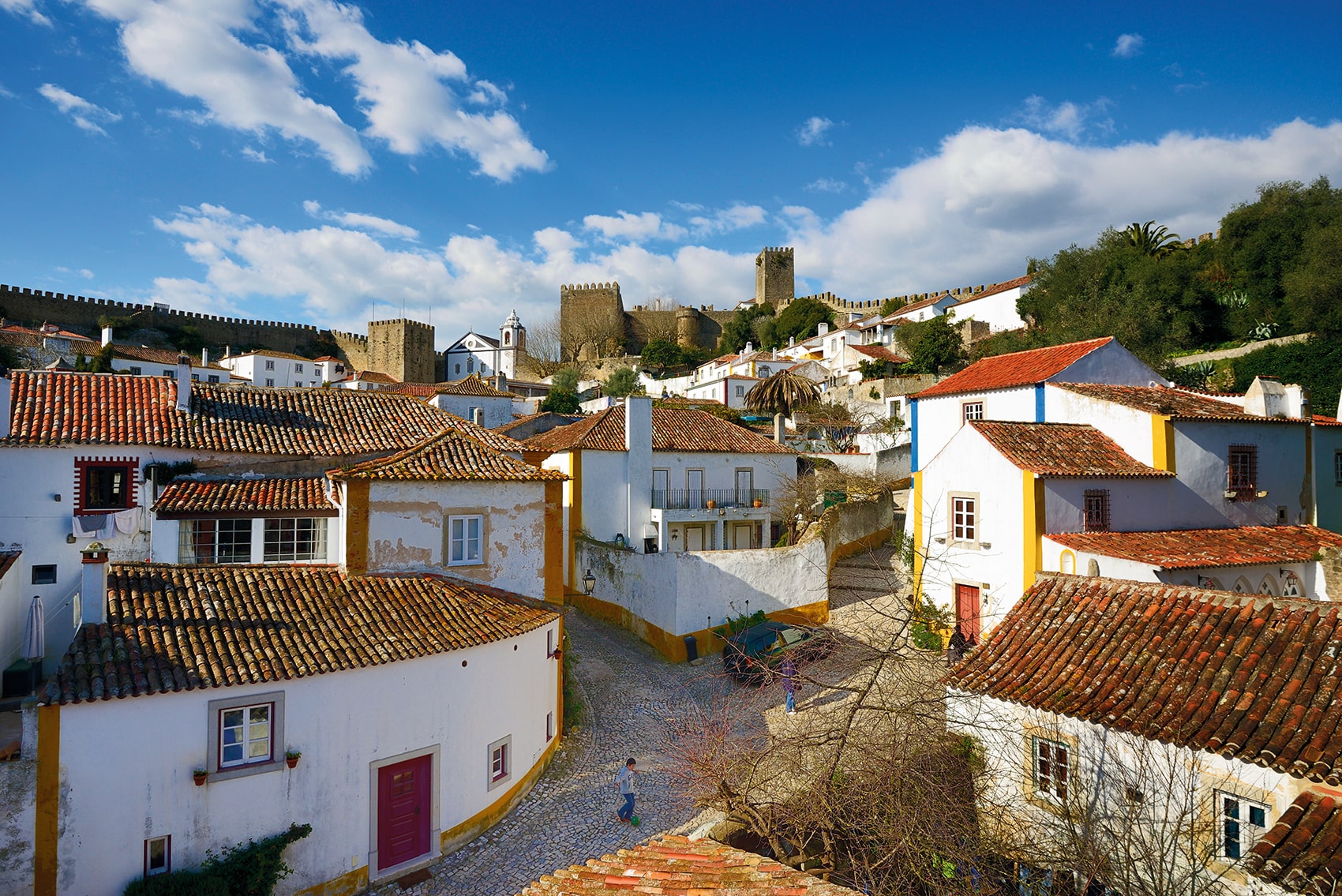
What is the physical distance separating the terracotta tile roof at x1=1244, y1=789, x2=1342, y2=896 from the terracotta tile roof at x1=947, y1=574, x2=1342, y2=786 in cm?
34

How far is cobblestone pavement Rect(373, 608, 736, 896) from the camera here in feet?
35.9

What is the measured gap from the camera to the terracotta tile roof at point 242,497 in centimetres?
1538

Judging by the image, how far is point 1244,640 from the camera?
8.84m

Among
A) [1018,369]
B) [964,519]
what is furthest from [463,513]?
[1018,369]

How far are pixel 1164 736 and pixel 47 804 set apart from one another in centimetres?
1303

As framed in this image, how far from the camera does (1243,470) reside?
18.7 meters

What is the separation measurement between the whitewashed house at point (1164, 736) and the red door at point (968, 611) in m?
5.90

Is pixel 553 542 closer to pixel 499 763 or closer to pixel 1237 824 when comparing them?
pixel 499 763

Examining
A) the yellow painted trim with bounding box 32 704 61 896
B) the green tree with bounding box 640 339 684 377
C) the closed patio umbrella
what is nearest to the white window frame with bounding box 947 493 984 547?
the yellow painted trim with bounding box 32 704 61 896

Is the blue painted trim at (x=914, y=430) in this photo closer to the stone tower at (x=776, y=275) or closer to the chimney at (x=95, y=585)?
the chimney at (x=95, y=585)

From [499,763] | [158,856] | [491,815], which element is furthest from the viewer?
[499,763]

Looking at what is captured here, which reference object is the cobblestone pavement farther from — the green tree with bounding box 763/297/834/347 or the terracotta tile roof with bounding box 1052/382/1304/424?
the green tree with bounding box 763/297/834/347

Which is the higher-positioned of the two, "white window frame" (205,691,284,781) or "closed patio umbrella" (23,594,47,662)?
"closed patio umbrella" (23,594,47,662)

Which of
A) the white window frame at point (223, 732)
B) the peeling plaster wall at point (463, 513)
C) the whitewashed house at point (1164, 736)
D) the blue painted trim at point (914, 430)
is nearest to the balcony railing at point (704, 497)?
the blue painted trim at point (914, 430)
